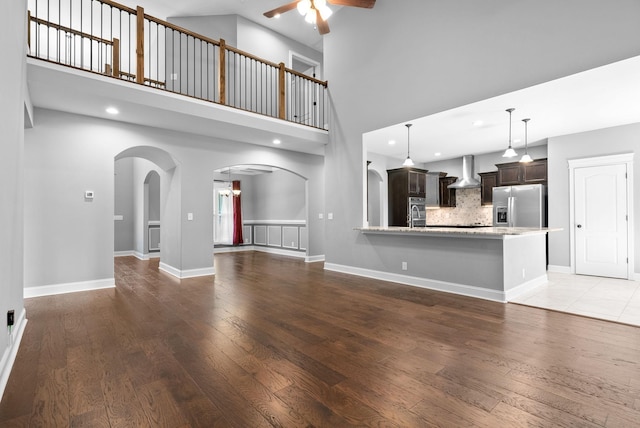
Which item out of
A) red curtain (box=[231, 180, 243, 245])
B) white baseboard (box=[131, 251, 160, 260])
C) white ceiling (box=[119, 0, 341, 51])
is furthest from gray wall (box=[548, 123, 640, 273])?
white baseboard (box=[131, 251, 160, 260])

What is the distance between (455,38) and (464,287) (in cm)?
354

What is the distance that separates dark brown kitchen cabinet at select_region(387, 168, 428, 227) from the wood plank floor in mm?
4294

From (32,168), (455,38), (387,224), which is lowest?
(387,224)

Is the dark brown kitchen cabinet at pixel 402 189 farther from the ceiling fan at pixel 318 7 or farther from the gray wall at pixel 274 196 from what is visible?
the ceiling fan at pixel 318 7

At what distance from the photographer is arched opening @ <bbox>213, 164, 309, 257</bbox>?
9.05 metres

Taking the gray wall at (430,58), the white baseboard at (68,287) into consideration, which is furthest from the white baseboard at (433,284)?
the white baseboard at (68,287)

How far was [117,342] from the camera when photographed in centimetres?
277

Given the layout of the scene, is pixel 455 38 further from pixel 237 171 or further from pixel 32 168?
pixel 237 171

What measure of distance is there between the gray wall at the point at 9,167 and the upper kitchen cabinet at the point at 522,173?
27.1ft

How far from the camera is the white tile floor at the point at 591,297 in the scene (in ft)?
11.7

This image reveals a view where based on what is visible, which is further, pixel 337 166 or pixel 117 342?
pixel 337 166

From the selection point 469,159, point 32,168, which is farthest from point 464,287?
point 32,168

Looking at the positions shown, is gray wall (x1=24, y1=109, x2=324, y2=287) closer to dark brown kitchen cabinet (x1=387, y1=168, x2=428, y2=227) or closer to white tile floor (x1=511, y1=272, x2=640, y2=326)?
dark brown kitchen cabinet (x1=387, y1=168, x2=428, y2=227)

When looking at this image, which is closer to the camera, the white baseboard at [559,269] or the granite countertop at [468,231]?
the granite countertop at [468,231]
